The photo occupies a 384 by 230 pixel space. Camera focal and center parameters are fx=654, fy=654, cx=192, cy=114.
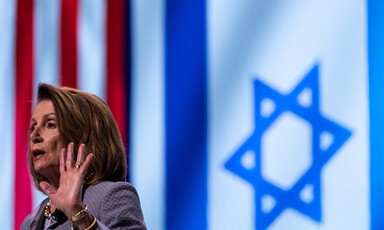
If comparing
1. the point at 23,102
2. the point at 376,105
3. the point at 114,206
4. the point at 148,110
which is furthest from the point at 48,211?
the point at 376,105

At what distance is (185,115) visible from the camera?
2594 millimetres

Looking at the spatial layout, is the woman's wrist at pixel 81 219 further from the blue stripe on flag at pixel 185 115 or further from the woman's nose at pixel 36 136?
the blue stripe on flag at pixel 185 115

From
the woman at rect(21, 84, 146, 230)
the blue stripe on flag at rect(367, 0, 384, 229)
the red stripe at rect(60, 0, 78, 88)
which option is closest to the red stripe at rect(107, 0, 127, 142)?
the red stripe at rect(60, 0, 78, 88)

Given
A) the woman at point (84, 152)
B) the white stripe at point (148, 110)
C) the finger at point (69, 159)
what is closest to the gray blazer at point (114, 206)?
the woman at point (84, 152)

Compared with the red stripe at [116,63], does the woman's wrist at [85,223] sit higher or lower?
lower

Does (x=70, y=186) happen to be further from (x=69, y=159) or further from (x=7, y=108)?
(x=7, y=108)

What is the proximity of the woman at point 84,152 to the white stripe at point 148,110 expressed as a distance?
111cm

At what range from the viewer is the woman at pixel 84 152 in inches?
50.8

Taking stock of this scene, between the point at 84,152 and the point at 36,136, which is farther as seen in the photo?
the point at 36,136

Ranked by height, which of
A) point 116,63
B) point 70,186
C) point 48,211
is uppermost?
point 116,63

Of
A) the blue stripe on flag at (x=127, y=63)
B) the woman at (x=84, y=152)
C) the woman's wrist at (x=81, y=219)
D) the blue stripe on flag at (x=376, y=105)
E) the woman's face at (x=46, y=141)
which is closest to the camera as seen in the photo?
the woman's wrist at (x=81, y=219)

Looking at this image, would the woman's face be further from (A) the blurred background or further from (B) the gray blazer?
(A) the blurred background

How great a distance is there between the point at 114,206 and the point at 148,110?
1349 mm

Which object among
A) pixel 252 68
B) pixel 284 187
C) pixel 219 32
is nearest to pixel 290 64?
pixel 252 68
